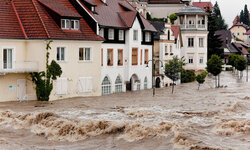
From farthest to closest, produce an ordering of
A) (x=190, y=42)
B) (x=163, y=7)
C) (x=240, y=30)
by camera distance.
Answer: (x=240, y=30)
(x=163, y=7)
(x=190, y=42)

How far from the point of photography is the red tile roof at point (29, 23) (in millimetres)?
41375

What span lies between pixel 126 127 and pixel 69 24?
65.7 feet

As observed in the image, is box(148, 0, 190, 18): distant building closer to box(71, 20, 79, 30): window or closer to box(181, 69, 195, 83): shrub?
box(181, 69, 195, 83): shrub

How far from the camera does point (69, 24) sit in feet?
146

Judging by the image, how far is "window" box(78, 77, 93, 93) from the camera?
45094mm

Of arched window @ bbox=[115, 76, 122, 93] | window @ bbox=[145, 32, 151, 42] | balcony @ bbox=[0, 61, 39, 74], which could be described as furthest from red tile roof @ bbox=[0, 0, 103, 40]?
window @ bbox=[145, 32, 151, 42]

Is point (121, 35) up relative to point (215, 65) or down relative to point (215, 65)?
up

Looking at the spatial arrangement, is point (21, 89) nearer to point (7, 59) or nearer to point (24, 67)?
point (24, 67)

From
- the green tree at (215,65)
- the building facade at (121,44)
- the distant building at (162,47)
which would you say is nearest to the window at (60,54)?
the building facade at (121,44)

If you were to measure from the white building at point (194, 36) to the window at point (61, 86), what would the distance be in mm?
39217

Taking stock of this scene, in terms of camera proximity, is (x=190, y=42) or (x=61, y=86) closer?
(x=61, y=86)

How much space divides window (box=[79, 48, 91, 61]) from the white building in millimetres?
35335

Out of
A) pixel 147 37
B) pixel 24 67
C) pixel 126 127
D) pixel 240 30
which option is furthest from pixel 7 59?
pixel 240 30

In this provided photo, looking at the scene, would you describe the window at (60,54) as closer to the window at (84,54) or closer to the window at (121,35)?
the window at (84,54)
